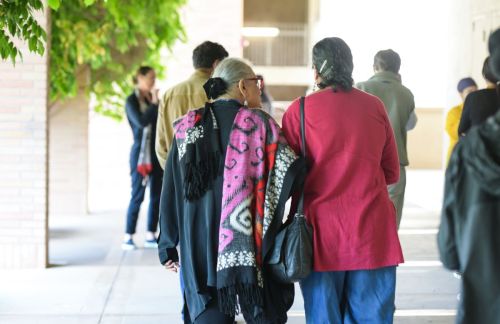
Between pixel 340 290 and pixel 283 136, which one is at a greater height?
pixel 283 136

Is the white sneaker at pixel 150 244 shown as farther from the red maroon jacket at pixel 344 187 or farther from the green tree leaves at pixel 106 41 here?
the red maroon jacket at pixel 344 187

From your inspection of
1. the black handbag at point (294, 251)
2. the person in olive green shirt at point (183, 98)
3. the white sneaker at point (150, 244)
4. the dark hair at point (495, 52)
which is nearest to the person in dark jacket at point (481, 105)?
the person in olive green shirt at point (183, 98)

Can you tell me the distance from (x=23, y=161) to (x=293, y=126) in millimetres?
4491

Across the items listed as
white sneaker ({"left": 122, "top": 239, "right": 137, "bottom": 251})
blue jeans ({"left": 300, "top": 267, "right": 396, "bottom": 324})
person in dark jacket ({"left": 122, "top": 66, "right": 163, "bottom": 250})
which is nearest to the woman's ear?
blue jeans ({"left": 300, "top": 267, "right": 396, "bottom": 324})

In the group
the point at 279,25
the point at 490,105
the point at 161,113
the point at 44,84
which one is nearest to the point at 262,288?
the point at 161,113

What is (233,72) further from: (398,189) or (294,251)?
(398,189)

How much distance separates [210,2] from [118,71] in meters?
8.47

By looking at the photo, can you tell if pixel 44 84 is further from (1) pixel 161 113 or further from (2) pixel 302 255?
(2) pixel 302 255

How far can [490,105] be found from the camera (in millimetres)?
6555

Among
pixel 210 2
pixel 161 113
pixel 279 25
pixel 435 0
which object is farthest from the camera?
pixel 279 25

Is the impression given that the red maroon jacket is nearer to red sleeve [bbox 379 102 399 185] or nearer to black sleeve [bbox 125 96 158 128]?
red sleeve [bbox 379 102 399 185]

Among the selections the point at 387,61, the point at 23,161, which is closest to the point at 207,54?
the point at 387,61

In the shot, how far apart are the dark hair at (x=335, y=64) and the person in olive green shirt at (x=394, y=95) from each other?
2802 millimetres

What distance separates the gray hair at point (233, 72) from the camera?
421cm
